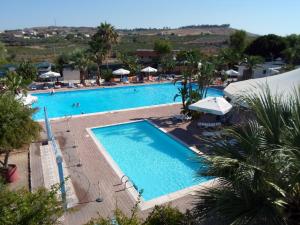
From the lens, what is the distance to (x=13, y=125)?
1080cm

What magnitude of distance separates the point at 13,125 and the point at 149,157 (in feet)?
22.5

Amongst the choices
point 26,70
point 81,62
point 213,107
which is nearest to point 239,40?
point 81,62

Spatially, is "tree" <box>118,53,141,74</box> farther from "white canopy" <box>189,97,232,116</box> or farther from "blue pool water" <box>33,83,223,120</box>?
"white canopy" <box>189,97,232,116</box>

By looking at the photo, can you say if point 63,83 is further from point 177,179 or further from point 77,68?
point 177,179

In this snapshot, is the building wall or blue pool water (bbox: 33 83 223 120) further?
the building wall

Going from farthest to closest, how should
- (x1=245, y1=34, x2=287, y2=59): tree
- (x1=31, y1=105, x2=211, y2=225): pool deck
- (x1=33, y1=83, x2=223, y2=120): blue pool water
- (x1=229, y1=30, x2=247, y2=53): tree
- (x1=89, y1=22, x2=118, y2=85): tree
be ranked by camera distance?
(x1=229, y1=30, x2=247, y2=53): tree
(x1=245, y1=34, x2=287, y2=59): tree
(x1=89, y1=22, x2=118, y2=85): tree
(x1=33, y1=83, x2=223, y2=120): blue pool water
(x1=31, y1=105, x2=211, y2=225): pool deck

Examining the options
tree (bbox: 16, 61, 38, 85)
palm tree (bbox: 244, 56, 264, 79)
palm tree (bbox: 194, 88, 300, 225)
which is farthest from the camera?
palm tree (bbox: 244, 56, 264, 79)

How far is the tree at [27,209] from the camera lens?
4314 millimetres

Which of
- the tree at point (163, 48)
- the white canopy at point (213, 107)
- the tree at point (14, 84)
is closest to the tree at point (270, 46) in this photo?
the tree at point (163, 48)

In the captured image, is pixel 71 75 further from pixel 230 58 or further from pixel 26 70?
pixel 230 58

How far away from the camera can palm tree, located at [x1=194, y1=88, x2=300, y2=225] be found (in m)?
3.62

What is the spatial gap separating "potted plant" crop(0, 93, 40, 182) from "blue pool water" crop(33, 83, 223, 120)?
11.8m

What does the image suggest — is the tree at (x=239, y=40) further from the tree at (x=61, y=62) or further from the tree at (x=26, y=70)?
the tree at (x=26, y=70)

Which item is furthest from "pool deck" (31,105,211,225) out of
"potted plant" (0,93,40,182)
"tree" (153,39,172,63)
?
"tree" (153,39,172,63)
